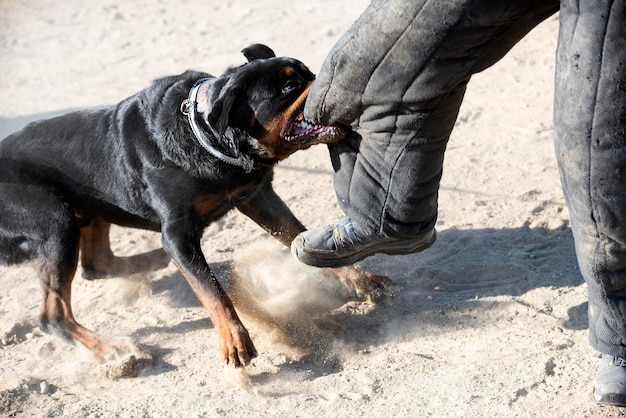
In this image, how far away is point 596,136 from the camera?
8.10 ft

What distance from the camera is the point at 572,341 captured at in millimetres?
3504

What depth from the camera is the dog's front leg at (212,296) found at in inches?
144

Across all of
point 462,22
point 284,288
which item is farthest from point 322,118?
point 284,288

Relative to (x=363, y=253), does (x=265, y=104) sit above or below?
above

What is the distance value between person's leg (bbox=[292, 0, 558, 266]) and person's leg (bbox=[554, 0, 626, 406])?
0.80 feet

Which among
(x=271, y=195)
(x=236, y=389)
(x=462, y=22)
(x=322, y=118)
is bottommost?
(x=236, y=389)

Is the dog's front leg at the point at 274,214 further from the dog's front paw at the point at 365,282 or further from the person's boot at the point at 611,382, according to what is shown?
the person's boot at the point at 611,382

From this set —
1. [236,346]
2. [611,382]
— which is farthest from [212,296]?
[611,382]

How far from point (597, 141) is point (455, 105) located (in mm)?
586

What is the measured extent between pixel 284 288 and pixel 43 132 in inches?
61.8

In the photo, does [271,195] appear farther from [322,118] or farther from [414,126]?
[414,126]

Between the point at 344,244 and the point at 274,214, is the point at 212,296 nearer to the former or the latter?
the point at 274,214

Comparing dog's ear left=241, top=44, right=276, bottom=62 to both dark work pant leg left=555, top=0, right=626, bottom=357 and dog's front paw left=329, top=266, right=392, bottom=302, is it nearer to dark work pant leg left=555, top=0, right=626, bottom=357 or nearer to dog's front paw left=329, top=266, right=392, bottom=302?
dog's front paw left=329, top=266, right=392, bottom=302

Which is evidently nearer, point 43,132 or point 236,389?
point 236,389
